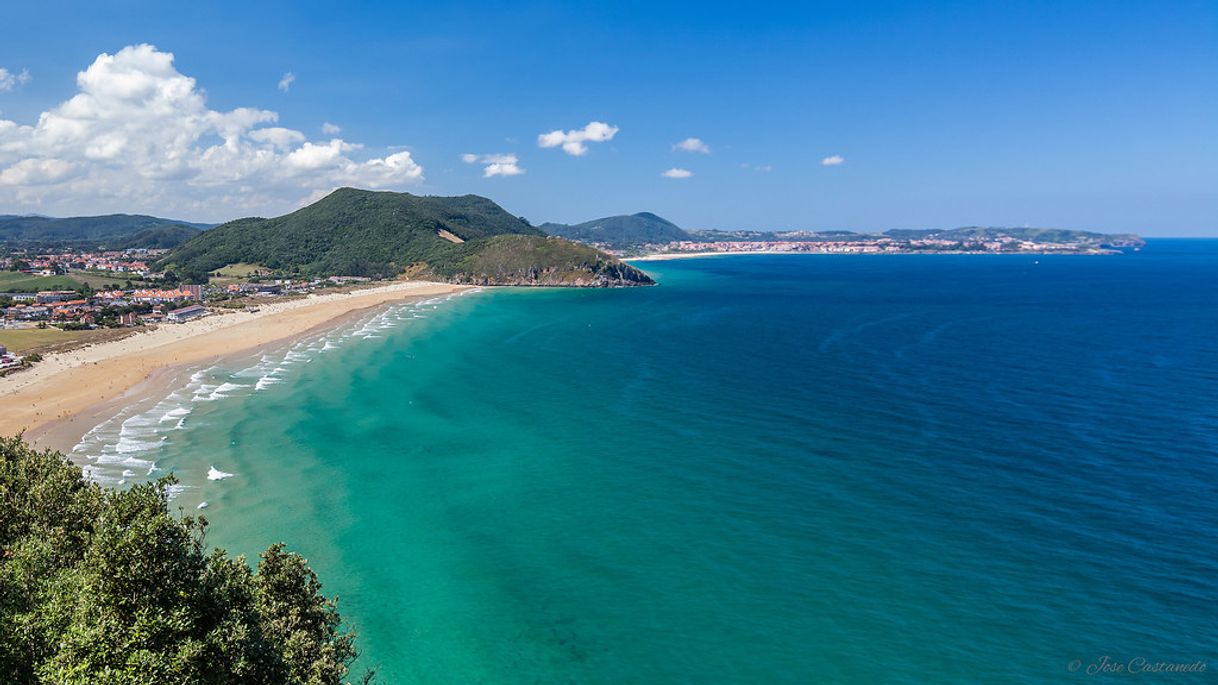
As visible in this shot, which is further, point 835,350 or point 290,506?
point 835,350

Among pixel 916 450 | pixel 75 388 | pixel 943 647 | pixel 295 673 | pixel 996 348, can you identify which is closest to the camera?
pixel 295 673

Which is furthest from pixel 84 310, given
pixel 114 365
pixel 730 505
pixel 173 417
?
pixel 730 505

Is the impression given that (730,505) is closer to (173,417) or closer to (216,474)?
(216,474)

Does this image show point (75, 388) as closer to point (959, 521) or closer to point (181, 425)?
point (181, 425)

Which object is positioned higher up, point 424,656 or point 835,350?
point 835,350

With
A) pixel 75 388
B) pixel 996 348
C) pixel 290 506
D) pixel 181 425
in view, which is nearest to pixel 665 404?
pixel 290 506
